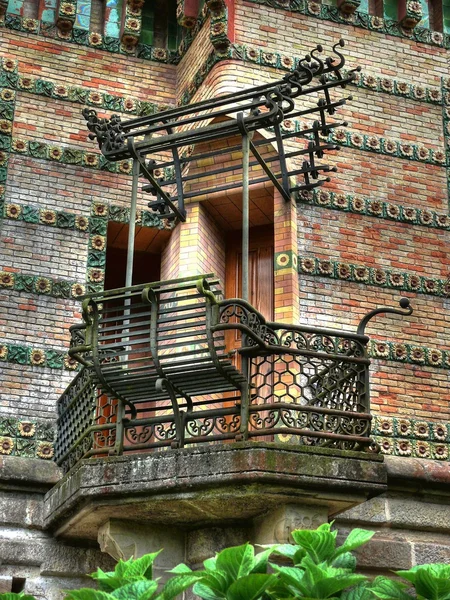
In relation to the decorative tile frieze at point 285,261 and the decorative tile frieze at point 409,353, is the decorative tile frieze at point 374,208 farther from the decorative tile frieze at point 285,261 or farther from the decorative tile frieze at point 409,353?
the decorative tile frieze at point 409,353

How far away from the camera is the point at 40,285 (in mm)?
11633

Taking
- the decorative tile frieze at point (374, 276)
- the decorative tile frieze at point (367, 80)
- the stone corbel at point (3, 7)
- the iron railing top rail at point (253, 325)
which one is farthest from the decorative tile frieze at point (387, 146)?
the stone corbel at point (3, 7)

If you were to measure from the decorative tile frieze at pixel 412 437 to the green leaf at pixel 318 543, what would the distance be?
379 cm

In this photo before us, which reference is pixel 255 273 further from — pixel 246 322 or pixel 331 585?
pixel 331 585

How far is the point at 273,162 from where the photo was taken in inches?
480

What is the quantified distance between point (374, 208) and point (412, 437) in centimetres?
236

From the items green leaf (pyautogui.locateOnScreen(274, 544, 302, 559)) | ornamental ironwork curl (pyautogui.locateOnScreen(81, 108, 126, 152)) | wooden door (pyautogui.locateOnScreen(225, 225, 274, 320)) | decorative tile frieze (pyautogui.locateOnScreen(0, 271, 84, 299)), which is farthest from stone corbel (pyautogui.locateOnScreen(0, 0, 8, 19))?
green leaf (pyautogui.locateOnScreen(274, 544, 302, 559))

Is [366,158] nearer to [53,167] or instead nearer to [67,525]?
[53,167]

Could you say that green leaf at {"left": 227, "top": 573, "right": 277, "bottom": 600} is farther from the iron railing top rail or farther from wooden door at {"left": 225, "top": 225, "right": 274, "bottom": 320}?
wooden door at {"left": 225, "top": 225, "right": 274, "bottom": 320}

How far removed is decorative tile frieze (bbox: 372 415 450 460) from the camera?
11.2 m

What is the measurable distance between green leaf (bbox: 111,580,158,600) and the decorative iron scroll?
4523 mm

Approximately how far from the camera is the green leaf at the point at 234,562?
7.14 m

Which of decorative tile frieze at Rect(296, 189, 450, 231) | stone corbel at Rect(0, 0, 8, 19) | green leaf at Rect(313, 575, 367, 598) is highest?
stone corbel at Rect(0, 0, 8, 19)

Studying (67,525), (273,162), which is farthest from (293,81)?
(67,525)
